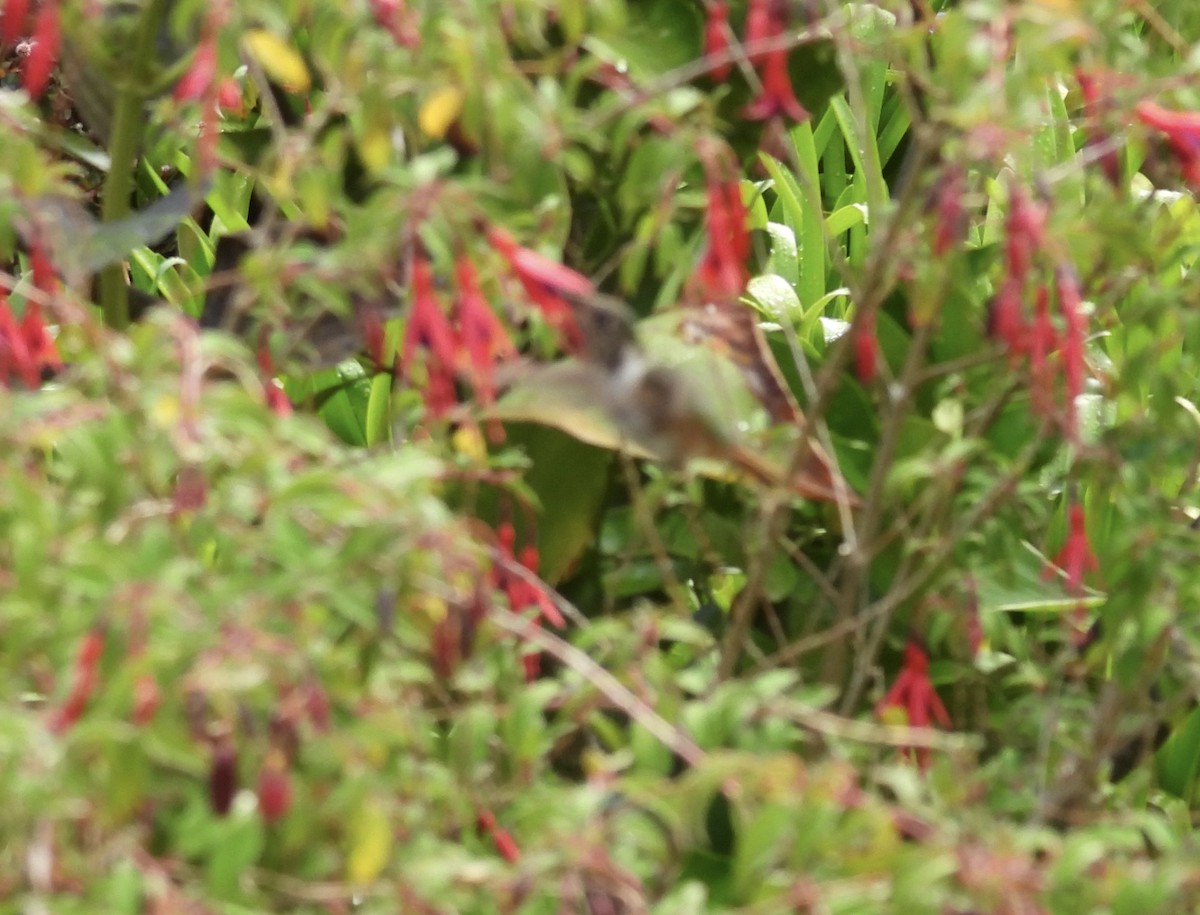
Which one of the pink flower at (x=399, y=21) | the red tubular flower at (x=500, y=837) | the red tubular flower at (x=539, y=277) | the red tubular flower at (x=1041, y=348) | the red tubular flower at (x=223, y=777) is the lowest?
the red tubular flower at (x=500, y=837)

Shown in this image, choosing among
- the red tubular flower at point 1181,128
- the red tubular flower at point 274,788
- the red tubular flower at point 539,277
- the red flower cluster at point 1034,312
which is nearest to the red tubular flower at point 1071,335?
the red flower cluster at point 1034,312

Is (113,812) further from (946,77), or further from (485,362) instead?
(946,77)

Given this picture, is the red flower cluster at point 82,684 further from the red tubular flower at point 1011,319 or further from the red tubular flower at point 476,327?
the red tubular flower at point 1011,319

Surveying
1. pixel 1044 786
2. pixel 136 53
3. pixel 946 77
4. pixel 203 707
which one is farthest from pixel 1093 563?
pixel 136 53

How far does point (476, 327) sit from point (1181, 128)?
45 centimetres

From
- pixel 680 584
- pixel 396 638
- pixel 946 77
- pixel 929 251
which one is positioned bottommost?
pixel 680 584

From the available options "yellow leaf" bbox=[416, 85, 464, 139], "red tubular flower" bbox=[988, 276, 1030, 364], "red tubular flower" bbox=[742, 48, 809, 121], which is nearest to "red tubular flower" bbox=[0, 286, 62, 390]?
"yellow leaf" bbox=[416, 85, 464, 139]

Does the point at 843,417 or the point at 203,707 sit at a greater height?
the point at 203,707

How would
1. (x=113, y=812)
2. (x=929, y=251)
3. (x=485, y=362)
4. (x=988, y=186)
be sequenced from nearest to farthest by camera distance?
(x=113, y=812) → (x=485, y=362) → (x=929, y=251) → (x=988, y=186)

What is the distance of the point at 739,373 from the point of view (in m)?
1.28

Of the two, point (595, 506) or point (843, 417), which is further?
point (843, 417)

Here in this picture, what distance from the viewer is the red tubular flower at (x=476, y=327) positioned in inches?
35.9

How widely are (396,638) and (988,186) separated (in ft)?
2.07

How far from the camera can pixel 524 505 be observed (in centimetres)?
158
